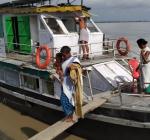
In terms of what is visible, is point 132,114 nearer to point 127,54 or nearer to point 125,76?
point 125,76

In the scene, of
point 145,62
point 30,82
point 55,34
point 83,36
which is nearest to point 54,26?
point 55,34

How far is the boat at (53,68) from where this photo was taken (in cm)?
912

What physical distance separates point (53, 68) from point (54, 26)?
234cm

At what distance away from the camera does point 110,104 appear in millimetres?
9086

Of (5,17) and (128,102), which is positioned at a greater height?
(5,17)

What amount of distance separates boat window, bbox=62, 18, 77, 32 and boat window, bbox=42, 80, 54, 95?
8.87ft

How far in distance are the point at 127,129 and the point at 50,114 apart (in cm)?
317

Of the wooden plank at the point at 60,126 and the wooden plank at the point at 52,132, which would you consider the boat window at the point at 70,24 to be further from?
the wooden plank at the point at 52,132

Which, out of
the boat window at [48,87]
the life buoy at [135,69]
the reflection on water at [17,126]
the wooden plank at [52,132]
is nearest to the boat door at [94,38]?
the boat window at [48,87]

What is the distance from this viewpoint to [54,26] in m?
12.5

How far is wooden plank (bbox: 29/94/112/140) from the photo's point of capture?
8289 millimetres

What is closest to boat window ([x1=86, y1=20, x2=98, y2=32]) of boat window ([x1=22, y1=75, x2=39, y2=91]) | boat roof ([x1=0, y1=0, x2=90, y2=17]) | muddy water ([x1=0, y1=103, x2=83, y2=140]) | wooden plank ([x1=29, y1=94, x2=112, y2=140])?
boat roof ([x1=0, y1=0, x2=90, y2=17])

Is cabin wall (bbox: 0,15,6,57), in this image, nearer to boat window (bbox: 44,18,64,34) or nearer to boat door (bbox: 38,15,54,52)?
boat door (bbox: 38,15,54,52)

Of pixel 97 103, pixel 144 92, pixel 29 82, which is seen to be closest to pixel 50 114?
pixel 29 82
